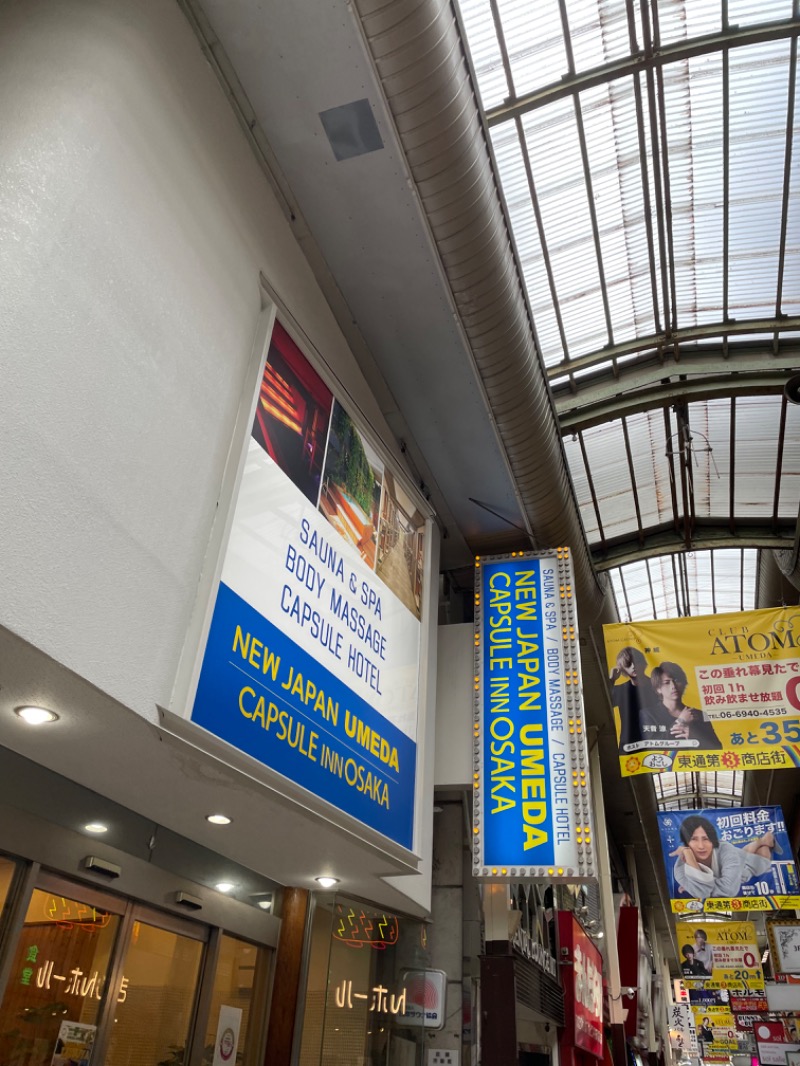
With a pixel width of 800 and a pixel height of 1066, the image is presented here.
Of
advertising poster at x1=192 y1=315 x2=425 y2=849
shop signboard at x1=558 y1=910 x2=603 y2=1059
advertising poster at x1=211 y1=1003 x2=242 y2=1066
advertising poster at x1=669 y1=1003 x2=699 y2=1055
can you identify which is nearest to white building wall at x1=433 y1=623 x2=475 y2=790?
advertising poster at x1=192 y1=315 x2=425 y2=849

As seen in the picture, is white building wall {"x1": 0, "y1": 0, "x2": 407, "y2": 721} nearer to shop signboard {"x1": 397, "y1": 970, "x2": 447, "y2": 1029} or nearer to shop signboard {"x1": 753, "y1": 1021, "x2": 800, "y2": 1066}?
shop signboard {"x1": 397, "y1": 970, "x2": 447, "y2": 1029}

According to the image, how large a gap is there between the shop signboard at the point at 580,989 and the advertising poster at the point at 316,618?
22.1 feet

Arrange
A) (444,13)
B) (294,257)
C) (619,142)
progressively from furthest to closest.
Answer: (619,142) < (294,257) < (444,13)

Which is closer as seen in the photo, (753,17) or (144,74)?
(144,74)

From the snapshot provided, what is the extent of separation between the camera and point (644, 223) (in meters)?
8.29

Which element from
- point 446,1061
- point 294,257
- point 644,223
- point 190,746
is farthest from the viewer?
point 644,223

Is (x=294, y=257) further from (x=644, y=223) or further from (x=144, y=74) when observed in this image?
(x=644, y=223)

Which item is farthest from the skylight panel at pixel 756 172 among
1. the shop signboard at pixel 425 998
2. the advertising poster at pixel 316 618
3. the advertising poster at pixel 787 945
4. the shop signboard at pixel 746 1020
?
the shop signboard at pixel 746 1020

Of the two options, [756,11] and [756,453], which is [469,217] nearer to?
[756,11]

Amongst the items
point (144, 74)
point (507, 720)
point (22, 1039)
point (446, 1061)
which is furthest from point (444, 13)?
point (446, 1061)

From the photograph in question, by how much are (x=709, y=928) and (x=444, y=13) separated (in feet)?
61.2

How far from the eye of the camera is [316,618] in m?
4.81

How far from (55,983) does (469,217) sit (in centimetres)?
521

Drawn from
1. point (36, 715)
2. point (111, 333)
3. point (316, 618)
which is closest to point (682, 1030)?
point (316, 618)
